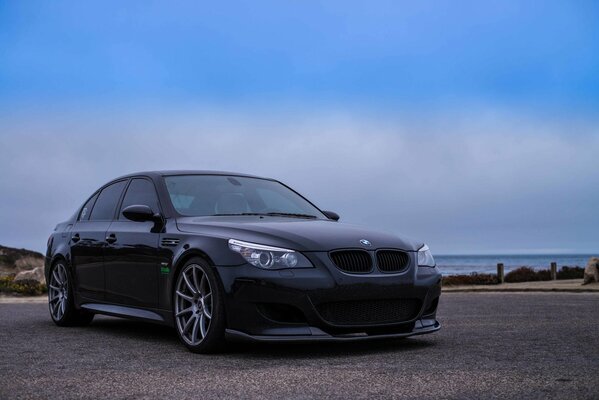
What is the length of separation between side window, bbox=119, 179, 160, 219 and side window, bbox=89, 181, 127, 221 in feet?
0.82

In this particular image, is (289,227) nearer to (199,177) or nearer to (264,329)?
(264,329)

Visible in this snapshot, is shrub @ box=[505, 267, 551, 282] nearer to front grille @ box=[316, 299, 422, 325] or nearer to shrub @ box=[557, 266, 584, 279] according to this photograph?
shrub @ box=[557, 266, 584, 279]

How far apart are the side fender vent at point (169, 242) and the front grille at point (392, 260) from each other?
5.74 feet

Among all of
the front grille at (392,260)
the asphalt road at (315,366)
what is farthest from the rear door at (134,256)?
the front grille at (392,260)

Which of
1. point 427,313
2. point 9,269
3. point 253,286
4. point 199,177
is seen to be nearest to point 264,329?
point 253,286

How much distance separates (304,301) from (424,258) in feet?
4.72

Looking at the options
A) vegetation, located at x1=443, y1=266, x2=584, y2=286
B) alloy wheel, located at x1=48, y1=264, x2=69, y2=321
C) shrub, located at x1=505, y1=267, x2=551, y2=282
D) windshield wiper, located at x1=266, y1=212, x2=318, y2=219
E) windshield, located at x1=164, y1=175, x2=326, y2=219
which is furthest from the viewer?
shrub, located at x1=505, y1=267, x2=551, y2=282

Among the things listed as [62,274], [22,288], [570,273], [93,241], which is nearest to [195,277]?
[93,241]

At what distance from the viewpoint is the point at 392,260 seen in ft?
22.1

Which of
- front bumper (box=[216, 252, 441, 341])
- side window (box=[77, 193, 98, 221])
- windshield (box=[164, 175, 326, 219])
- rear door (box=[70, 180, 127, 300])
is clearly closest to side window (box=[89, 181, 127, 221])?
rear door (box=[70, 180, 127, 300])

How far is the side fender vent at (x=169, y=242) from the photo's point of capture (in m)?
7.03

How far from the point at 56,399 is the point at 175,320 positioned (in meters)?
2.36

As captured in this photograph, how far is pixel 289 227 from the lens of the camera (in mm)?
6789

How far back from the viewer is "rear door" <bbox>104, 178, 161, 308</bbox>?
741 cm
